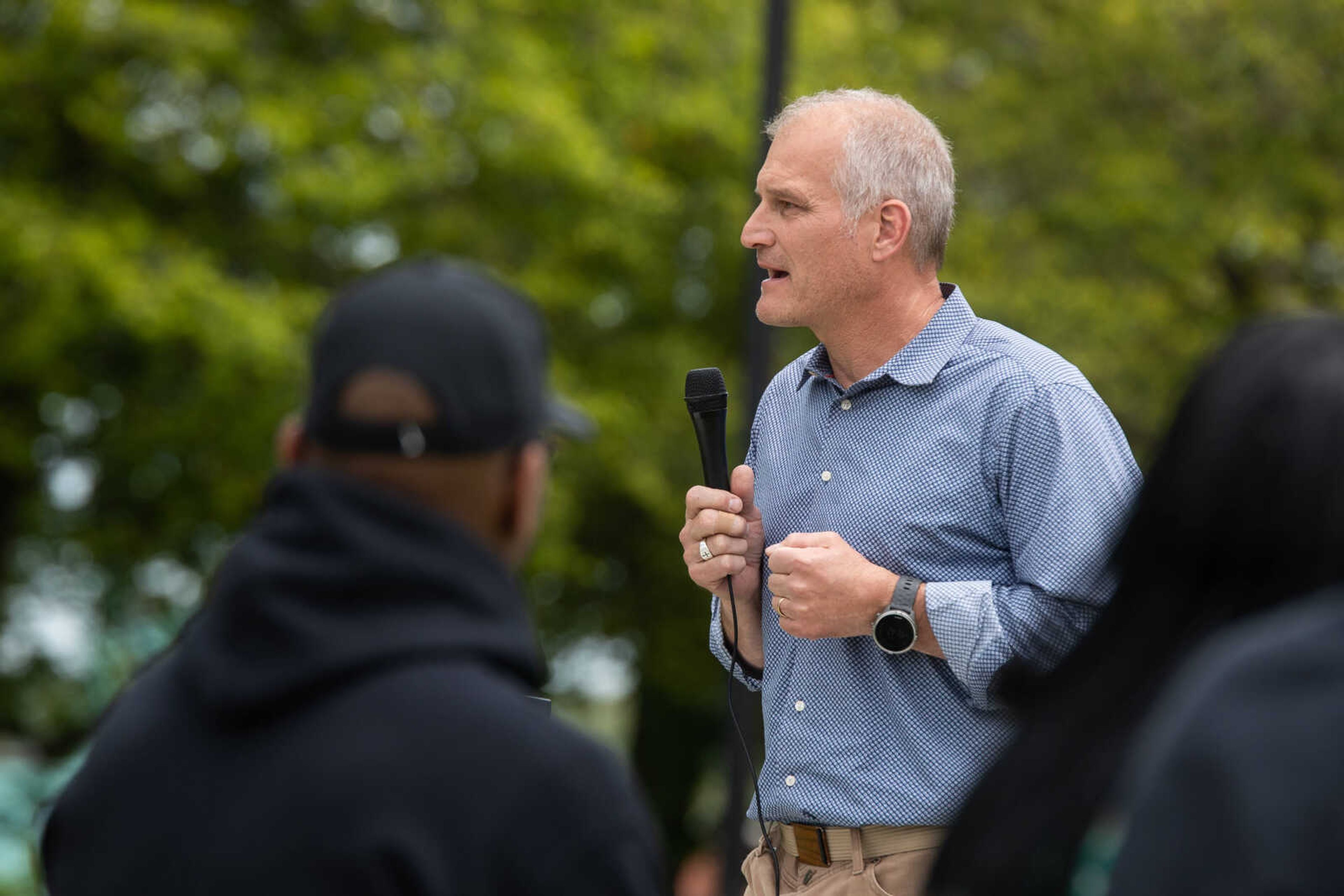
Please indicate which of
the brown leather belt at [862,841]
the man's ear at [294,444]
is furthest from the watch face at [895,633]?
the man's ear at [294,444]

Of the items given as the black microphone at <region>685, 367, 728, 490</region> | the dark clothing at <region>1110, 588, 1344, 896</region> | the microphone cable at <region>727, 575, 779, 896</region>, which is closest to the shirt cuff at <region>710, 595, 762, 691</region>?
the microphone cable at <region>727, 575, 779, 896</region>

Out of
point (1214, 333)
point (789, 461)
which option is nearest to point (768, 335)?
point (789, 461)

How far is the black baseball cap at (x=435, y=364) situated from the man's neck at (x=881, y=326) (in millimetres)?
1433

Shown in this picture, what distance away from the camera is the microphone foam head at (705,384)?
327 centimetres

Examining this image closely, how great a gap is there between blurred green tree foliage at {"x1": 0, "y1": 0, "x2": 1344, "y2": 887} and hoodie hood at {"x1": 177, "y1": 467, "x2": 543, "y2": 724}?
29.0 feet

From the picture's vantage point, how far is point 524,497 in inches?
74.3

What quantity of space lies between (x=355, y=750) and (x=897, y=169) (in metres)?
1.90

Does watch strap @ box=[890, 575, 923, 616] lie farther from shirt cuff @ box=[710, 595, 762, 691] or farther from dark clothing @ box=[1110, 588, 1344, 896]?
dark clothing @ box=[1110, 588, 1344, 896]

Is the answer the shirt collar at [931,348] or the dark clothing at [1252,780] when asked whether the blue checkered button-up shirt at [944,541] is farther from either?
the dark clothing at [1252,780]

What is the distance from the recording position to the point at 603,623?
51.2ft

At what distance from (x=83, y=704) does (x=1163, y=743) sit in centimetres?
1381

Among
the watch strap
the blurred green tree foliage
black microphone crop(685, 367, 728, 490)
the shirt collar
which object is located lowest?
the blurred green tree foliage

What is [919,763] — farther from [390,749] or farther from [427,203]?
[427,203]

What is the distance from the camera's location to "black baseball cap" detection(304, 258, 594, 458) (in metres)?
1.80
